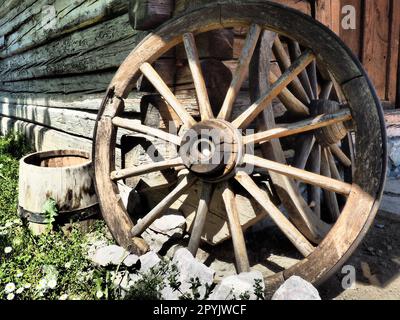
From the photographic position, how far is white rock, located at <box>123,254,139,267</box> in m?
1.84

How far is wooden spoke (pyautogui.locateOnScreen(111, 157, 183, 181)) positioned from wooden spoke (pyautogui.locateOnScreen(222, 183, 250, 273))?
32cm

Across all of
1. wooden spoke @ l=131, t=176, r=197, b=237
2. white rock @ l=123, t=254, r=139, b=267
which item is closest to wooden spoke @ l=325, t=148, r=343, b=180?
wooden spoke @ l=131, t=176, r=197, b=237

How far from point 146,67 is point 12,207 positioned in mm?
1701

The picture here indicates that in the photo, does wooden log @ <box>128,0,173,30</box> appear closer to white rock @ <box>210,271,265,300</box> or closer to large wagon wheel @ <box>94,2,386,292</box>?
large wagon wheel @ <box>94,2,386,292</box>

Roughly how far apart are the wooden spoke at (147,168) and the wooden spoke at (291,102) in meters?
0.69

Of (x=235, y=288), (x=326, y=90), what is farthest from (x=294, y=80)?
(x=235, y=288)

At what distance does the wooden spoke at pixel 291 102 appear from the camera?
194 cm

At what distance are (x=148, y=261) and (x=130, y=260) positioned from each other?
101 millimetres

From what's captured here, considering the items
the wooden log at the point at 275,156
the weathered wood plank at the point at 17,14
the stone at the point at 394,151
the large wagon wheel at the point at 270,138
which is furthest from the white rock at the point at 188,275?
the weathered wood plank at the point at 17,14

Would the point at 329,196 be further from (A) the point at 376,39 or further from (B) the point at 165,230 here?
(A) the point at 376,39

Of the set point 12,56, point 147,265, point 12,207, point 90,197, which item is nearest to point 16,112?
point 12,56

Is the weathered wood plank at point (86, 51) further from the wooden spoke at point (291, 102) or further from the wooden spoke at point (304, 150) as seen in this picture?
the wooden spoke at point (304, 150)
